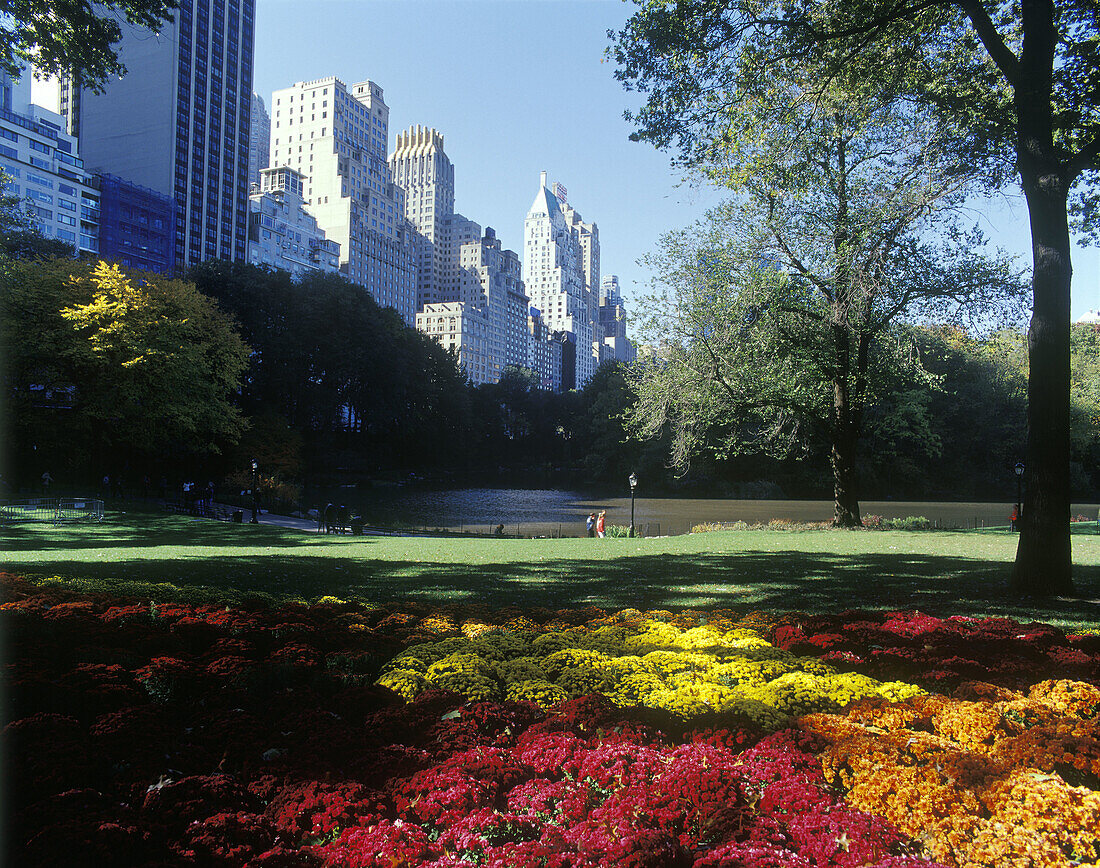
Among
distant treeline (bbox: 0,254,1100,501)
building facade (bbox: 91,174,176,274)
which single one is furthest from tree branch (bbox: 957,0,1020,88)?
building facade (bbox: 91,174,176,274)

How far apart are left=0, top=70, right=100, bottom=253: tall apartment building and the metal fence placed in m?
69.9

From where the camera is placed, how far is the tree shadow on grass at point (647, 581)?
8.53 metres

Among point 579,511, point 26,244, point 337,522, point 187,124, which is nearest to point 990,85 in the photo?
point 337,522

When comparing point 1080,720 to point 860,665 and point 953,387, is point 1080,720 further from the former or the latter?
point 953,387

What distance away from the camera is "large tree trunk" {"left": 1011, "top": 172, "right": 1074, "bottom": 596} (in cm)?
882

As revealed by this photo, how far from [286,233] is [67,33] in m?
117

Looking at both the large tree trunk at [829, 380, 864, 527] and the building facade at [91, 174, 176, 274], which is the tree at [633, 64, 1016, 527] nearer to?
the large tree trunk at [829, 380, 864, 527]

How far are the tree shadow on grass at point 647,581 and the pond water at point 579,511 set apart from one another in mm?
16842

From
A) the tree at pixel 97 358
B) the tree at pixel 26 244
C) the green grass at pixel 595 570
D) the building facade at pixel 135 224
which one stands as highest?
the building facade at pixel 135 224

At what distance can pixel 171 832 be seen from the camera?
8.91ft

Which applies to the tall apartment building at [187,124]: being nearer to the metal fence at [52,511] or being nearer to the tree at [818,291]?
the metal fence at [52,511]

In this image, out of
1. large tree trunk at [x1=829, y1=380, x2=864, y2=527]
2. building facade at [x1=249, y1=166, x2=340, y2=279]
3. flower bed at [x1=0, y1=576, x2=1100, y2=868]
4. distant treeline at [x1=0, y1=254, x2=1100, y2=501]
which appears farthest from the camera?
building facade at [x1=249, y1=166, x2=340, y2=279]

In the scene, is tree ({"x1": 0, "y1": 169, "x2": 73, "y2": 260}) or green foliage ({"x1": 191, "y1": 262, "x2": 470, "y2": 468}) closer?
tree ({"x1": 0, "y1": 169, "x2": 73, "y2": 260})

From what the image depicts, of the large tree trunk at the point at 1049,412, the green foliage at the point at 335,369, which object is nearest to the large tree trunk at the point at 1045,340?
the large tree trunk at the point at 1049,412
